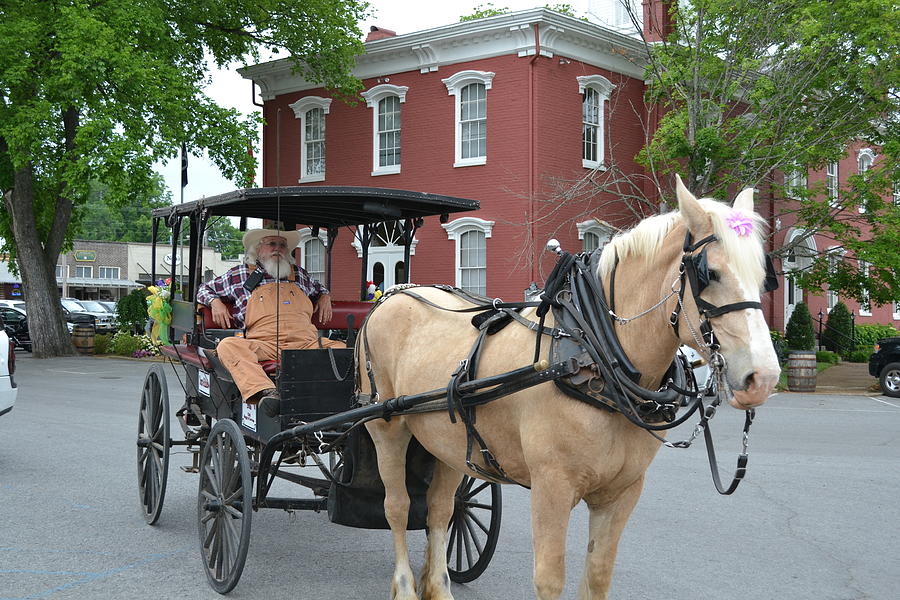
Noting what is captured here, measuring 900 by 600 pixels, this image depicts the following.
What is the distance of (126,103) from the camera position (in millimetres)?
21016

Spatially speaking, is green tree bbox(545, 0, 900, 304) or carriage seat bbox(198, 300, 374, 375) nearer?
carriage seat bbox(198, 300, 374, 375)

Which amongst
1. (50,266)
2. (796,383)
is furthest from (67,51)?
(796,383)

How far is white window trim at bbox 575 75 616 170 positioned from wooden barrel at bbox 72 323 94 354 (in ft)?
54.0

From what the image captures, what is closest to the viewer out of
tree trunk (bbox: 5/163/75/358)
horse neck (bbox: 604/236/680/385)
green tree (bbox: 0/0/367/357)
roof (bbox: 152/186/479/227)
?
horse neck (bbox: 604/236/680/385)

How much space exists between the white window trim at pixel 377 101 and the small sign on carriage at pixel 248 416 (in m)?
19.5

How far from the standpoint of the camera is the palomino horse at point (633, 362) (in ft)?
10.8

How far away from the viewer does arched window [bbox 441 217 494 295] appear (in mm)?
23359

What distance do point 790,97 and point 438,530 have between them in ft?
54.2

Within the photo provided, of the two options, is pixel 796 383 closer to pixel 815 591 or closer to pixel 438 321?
pixel 815 591

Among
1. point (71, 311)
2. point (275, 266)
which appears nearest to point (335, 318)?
point (275, 266)

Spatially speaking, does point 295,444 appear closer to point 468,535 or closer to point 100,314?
point 468,535

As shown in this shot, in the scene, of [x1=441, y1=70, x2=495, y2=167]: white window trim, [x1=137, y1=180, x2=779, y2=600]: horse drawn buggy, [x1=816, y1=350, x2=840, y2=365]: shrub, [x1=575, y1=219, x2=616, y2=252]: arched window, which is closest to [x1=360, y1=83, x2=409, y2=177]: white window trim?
[x1=441, y1=70, x2=495, y2=167]: white window trim

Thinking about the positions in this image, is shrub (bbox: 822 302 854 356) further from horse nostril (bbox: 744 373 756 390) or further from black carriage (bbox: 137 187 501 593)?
horse nostril (bbox: 744 373 756 390)

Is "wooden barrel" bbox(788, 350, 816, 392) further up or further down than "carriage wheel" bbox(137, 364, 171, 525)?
further down
